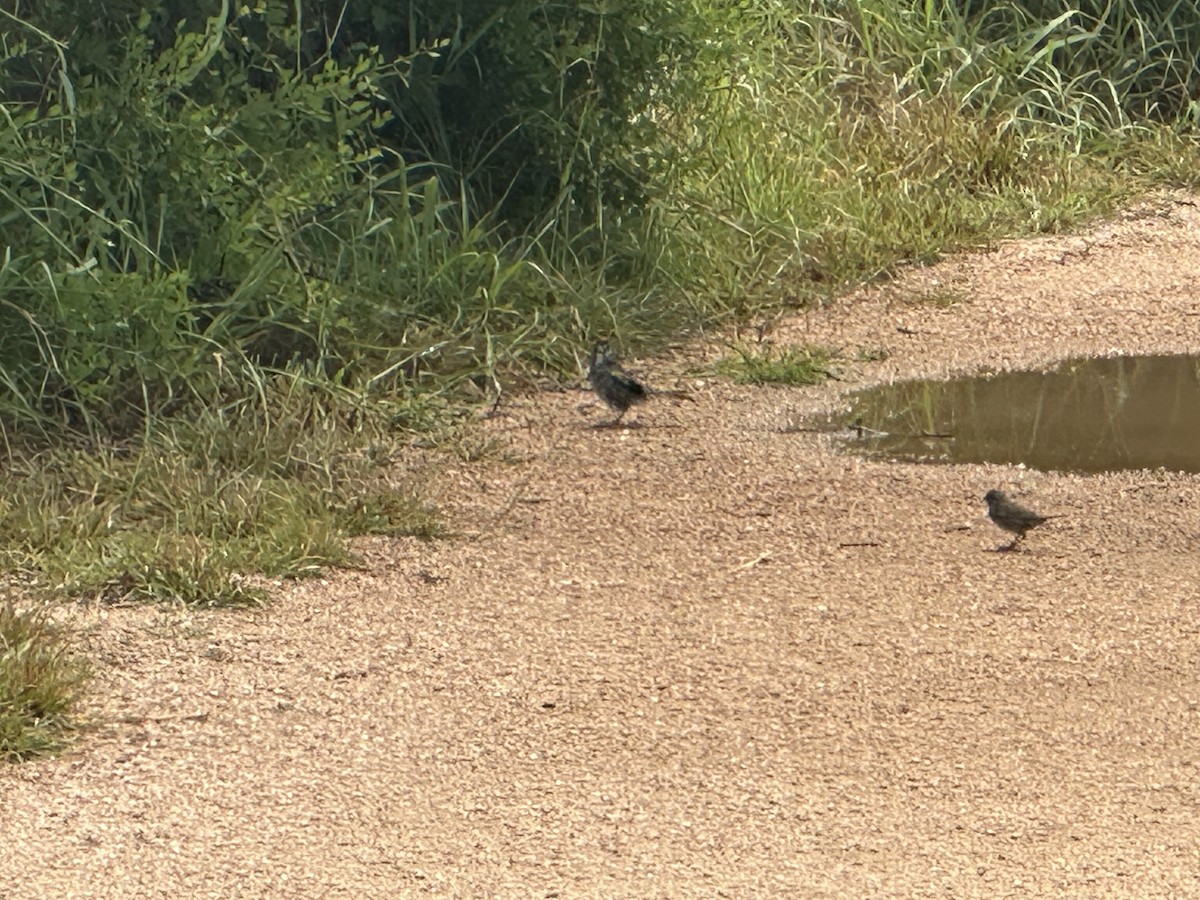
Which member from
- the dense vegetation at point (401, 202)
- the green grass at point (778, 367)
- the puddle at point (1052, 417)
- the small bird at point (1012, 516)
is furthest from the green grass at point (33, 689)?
the green grass at point (778, 367)

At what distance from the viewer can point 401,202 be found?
8867 millimetres

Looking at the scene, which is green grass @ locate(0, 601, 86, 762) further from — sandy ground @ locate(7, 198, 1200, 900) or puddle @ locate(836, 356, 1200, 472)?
puddle @ locate(836, 356, 1200, 472)

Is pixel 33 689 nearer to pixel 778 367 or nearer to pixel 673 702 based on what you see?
pixel 673 702

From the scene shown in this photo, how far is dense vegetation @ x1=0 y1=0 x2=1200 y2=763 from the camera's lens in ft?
23.7

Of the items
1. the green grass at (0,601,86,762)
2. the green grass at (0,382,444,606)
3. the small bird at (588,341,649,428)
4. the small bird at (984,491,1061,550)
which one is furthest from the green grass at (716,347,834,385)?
the green grass at (0,601,86,762)

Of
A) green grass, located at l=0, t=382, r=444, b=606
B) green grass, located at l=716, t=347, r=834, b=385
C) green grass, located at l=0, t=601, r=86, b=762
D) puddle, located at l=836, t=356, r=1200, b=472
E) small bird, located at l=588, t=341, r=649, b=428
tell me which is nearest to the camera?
green grass, located at l=0, t=601, r=86, b=762

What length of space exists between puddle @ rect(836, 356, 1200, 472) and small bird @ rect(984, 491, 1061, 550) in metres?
0.86

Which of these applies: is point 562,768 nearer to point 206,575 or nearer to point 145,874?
point 145,874

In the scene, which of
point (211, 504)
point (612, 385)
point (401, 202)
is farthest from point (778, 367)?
point (211, 504)

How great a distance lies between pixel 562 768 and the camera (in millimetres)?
5121

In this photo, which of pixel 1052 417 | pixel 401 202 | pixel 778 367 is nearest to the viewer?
pixel 1052 417

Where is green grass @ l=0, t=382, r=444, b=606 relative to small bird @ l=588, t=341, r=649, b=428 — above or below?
above

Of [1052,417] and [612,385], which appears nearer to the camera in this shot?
[612,385]

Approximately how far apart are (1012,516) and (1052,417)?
1.54 metres
